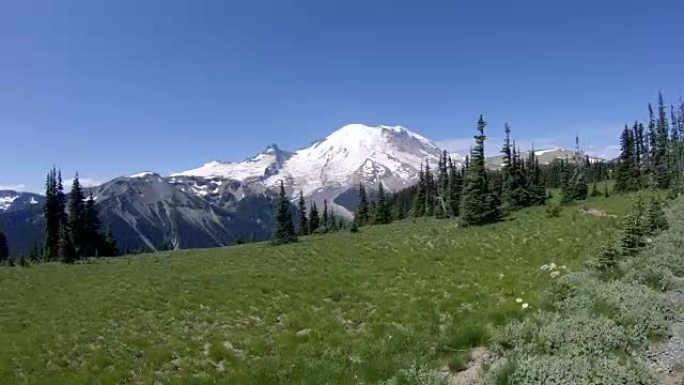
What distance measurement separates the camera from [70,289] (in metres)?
32.3

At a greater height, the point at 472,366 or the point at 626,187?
the point at 626,187

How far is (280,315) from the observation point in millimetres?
20109

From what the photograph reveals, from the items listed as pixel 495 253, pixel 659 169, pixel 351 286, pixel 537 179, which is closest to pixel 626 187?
pixel 659 169

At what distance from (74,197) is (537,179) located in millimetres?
84719

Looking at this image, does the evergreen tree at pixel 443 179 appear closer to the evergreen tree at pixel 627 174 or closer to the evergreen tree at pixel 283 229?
the evergreen tree at pixel 627 174

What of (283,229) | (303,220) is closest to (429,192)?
(303,220)

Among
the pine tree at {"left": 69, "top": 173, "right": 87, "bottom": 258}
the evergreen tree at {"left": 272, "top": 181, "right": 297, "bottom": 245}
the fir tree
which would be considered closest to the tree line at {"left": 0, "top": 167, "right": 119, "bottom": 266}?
the pine tree at {"left": 69, "top": 173, "right": 87, "bottom": 258}

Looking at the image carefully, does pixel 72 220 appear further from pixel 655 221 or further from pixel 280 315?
pixel 655 221

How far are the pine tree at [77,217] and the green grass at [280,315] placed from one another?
43357 millimetres

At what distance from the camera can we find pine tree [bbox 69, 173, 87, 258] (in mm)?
78625

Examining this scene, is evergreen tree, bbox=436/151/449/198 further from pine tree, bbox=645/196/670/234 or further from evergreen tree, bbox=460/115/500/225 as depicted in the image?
pine tree, bbox=645/196/670/234

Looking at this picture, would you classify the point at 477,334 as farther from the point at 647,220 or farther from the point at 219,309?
the point at 647,220

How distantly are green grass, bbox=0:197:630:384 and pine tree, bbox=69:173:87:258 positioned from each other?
142 ft

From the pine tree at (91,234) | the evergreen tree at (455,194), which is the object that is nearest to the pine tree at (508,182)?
the evergreen tree at (455,194)
